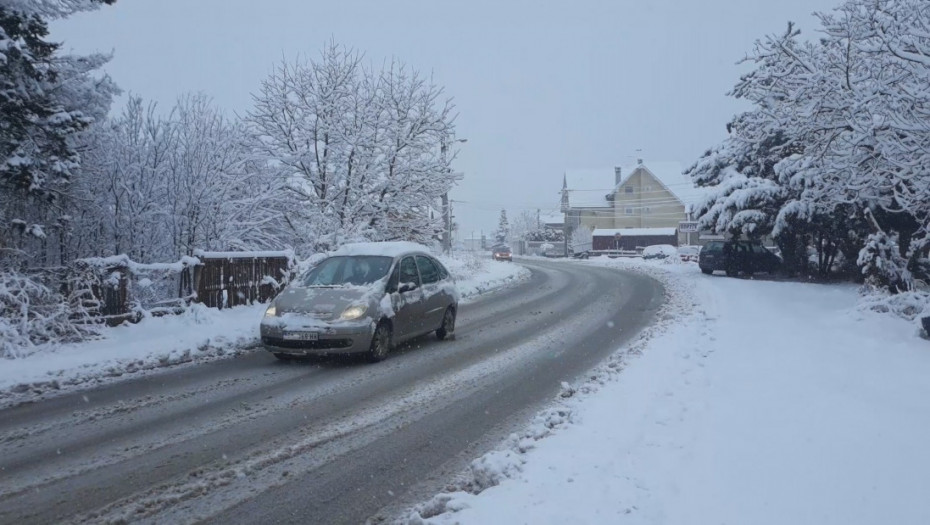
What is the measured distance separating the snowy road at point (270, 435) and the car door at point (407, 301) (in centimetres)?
40

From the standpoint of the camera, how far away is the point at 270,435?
570cm

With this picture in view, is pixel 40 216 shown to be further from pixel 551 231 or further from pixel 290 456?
pixel 551 231

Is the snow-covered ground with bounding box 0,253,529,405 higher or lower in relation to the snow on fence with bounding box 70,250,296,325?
lower

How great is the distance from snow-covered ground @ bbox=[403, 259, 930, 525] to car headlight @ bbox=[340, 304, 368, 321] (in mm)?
3235

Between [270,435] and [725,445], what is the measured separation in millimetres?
4037

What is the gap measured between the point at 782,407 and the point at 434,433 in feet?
11.7

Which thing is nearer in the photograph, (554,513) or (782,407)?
(554,513)

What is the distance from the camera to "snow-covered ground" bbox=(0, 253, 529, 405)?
7688 mm

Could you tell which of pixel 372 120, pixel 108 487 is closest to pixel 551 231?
pixel 372 120

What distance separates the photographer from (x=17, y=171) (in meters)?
9.24

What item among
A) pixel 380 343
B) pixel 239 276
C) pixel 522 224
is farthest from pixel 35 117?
pixel 522 224

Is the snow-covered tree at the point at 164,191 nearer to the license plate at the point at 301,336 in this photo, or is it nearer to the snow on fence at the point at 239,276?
the snow on fence at the point at 239,276

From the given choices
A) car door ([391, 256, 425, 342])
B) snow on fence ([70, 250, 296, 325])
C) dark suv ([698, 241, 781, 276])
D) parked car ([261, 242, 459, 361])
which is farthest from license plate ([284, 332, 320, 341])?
dark suv ([698, 241, 781, 276])

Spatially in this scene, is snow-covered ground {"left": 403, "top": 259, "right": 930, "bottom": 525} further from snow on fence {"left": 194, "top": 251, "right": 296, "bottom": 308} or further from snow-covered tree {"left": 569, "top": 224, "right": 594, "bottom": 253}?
snow-covered tree {"left": 569, "top": 224, "right": 594, "bottom": 253}
